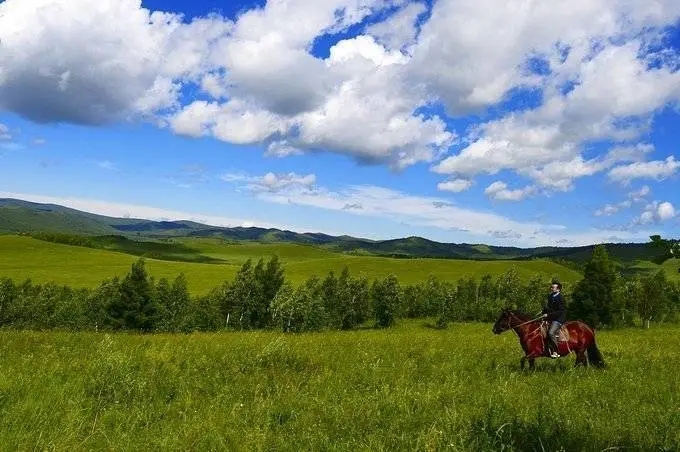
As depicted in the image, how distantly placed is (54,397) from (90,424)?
1.61m

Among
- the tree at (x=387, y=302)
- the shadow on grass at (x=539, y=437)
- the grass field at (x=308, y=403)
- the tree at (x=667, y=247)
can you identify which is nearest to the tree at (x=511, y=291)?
the tree at (x=387, y=302)

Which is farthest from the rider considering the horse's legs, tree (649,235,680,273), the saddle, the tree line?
the tree line

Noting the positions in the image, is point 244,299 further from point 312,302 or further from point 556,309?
point 556,309

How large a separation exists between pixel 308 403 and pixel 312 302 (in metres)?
82.1

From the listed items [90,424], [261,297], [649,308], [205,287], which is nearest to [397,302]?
[261,297]

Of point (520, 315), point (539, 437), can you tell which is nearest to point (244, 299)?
point (520, 315)

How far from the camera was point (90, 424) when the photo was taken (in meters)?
8.03

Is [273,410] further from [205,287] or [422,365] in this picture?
[205,287]

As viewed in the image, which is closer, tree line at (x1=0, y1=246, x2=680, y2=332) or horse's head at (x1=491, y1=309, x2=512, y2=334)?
horse's head at (x1=491, y1=309, x2=512, y2=334)

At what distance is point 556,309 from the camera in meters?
17.0

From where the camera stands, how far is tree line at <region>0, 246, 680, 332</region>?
247ft

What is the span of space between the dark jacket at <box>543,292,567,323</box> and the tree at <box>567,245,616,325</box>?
59039 millimetres

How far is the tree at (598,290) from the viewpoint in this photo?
69.9 m

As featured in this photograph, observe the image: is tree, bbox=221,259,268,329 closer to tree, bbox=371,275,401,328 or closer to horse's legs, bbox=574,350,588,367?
tree, bbox=371,275,401,328
